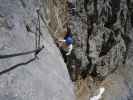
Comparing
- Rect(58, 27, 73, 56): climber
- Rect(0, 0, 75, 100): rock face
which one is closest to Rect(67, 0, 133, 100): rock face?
Rect(58, 27, 73, 56): climber

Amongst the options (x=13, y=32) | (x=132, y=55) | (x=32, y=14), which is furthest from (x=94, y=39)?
(x=13, y=32)

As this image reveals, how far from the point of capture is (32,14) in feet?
13.4

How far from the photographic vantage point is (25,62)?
3.30 m

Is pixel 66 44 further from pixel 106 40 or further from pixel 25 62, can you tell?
pixel 25 62

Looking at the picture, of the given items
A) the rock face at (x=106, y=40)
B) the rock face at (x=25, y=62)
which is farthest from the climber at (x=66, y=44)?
the rock face at (x=25, y=62)

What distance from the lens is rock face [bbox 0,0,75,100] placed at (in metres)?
2.99

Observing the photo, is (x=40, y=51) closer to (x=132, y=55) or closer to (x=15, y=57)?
(x=15, y=57)

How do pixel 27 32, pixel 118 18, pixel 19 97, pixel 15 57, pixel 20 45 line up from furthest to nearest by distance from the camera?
pixel 118 18, pixel 27 32, pixel 20 45, pixel 15 57, pixel 19 97

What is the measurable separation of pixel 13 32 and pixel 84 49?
354 cm

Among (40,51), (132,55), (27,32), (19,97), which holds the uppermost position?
(27,32)

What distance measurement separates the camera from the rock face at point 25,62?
9.80 ft

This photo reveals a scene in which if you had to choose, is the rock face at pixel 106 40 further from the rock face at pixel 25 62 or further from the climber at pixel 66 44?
the rock face at pixel 25 62

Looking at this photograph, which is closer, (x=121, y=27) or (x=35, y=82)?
(x=35, y=82)

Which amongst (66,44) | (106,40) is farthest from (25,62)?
(106,40)
